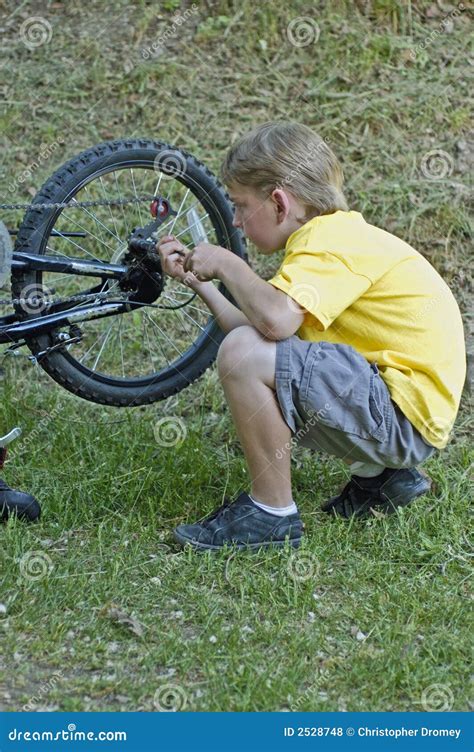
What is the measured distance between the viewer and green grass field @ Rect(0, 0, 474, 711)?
2.62m

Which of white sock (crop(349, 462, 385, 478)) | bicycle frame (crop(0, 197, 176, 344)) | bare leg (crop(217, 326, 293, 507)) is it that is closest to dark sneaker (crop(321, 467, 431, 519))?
white sock (crop(349, 462, 385, 478))

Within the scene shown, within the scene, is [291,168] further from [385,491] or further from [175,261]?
[385,491]

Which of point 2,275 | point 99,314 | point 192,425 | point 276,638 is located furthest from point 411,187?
point 276,638

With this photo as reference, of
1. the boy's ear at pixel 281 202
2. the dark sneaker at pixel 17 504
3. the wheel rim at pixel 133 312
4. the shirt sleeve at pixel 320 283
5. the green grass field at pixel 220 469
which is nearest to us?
the green grass field at pixel 220 469

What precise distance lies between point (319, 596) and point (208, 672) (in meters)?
0.54

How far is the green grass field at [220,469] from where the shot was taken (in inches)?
103

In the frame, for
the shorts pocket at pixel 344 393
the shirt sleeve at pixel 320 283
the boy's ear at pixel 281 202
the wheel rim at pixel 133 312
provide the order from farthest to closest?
the wheel rim at pixel 133 312, the boy's ear at pixel 281 202, the shorts pocket at pixel 344 393, the shirt sleeve at pixel 320 283

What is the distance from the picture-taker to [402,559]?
3.23m

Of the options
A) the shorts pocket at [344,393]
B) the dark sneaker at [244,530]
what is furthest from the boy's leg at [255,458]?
the shorts pocket at [344,393]

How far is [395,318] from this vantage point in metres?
3.13

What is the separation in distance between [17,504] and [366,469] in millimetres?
1145

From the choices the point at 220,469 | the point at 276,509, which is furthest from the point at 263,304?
the point at 220,469

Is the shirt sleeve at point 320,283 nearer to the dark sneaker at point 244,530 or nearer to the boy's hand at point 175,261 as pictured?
the boy's hand at point 175,261

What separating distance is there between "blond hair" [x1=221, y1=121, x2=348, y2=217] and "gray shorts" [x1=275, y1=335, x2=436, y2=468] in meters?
0.45
